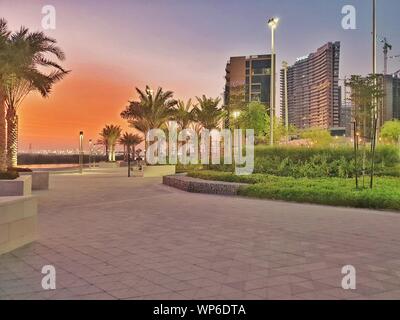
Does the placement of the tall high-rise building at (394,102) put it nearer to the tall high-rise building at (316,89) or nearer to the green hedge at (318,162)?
the tall high-rise building at (316,89)

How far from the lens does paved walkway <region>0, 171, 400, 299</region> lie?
484cm

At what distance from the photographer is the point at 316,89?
100000 millimetres

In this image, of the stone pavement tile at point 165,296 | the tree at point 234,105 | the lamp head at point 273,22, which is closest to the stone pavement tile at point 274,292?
the stone pavement tile at point 165,296

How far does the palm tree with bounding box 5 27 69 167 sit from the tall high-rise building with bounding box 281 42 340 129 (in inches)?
2488

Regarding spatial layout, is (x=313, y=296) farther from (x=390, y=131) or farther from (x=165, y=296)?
(x=390, y=131)

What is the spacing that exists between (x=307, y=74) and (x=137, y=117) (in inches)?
2850

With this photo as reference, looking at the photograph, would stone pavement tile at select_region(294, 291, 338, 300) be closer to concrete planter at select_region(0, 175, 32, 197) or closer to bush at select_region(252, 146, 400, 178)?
concrete planter at select_region(0, 175, 32, 197)

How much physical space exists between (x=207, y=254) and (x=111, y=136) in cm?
5876

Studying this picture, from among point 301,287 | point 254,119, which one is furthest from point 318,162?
point 254,119

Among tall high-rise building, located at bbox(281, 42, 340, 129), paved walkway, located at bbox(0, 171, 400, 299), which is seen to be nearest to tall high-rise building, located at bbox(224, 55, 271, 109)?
tall high-rise building, located at bbox(281, 42, 340, 129)

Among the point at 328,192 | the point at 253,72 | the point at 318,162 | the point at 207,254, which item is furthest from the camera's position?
the point at 253,72

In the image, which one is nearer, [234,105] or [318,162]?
[318,162]
